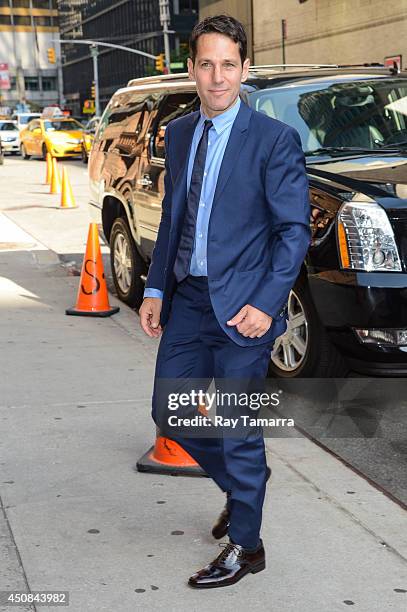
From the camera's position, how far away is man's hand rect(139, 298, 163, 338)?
4133 millimetres

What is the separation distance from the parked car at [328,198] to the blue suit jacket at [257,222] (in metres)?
0.06

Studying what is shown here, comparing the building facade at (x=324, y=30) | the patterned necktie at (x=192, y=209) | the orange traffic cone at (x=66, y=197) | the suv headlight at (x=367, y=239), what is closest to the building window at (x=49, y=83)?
the building facade at (x=324, y=30)

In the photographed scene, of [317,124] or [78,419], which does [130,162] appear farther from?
[78,419]

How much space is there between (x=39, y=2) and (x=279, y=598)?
509 ft

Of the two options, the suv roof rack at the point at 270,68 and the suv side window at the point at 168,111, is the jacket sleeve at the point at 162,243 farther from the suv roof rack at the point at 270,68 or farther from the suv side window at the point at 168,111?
the suv side window at the point at 168,111

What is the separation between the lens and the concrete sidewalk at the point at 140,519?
3783 mm

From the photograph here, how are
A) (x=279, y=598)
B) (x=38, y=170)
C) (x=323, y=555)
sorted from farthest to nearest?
(x=38, y=170)
(x=323, y=555)
(x=279, y=598)

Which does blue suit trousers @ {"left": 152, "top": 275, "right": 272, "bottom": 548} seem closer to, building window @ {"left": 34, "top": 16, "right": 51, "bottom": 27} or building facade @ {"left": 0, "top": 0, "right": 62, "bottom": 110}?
building facade @ {"left": 0, "top": 0, "right": 62, "bottom": 110}

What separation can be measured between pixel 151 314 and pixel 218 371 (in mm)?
442

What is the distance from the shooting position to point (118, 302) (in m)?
9.68

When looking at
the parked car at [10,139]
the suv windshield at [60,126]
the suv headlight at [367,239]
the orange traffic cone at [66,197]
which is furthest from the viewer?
the parked car at [10,139]

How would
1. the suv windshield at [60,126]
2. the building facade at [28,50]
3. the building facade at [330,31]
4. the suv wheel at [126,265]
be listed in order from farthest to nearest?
1. the building facade at [28,50]
2. the suv windshield at [60,126]
3. the building facade at [330,31]
4. the suv wheel at [126,265]

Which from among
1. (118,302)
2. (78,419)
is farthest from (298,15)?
(78,419)

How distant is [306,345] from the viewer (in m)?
6.24
